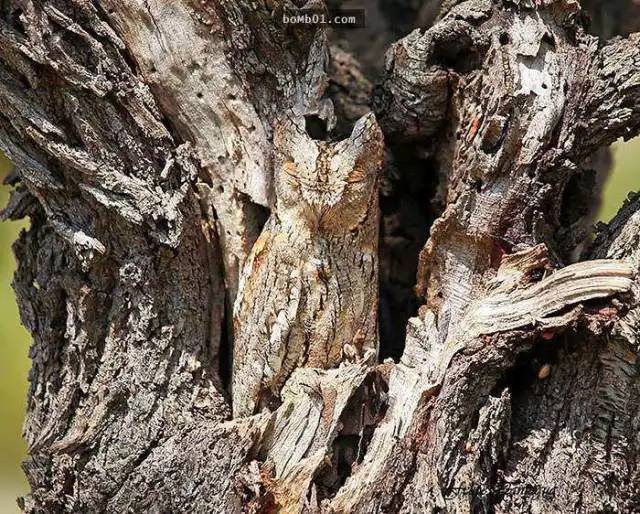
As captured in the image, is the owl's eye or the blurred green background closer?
the owl's eye

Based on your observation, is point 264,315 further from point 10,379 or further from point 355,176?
point 10,379

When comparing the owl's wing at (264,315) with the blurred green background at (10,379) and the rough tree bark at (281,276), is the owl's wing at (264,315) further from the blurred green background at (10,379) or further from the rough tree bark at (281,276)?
the blurred green background at (10,379)

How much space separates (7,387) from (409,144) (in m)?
1.30

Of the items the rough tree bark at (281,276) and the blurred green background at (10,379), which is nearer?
the rough tree bark at (281,276)

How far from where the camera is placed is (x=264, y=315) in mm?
1499

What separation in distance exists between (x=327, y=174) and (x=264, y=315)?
0.29 meters

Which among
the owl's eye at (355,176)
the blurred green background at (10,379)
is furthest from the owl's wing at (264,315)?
the blurred green background at (10,379)

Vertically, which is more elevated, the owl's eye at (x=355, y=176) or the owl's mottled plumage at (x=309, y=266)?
the owl's eye at (x=355, y=176)

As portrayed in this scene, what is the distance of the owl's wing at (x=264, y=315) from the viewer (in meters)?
1.49

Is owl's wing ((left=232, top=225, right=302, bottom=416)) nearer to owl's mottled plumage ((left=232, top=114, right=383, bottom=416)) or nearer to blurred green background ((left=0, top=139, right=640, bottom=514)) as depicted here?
owl's mottled plumage ((left=232, top=114, right=383, bottom=416))

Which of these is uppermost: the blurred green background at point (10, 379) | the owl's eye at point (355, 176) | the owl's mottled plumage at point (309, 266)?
the owl's eye at point (355, 176)

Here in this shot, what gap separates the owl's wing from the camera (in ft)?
4.87

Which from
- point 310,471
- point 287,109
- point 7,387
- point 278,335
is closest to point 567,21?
point 287,109

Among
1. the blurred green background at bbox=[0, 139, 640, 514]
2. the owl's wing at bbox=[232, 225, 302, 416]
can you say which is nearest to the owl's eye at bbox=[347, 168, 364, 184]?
the owl's wing at bbox=[232, 225, 302, 416]
